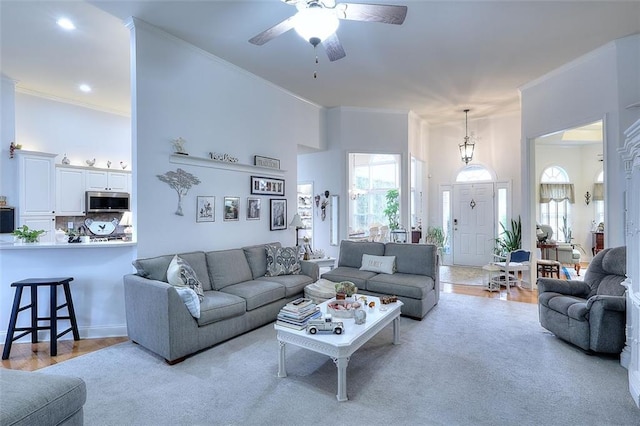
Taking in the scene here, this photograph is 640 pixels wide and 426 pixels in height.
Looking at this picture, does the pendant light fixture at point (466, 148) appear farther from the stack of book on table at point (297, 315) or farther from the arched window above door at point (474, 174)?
the stack of book on table at point (297, 315)

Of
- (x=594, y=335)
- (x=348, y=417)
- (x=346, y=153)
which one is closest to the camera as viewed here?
(x=348, y=417)

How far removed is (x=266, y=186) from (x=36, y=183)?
3928 mm

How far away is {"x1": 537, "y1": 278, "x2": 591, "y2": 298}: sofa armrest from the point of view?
3594mm

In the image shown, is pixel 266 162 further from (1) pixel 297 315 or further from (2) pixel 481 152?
(2) pixel 481 152

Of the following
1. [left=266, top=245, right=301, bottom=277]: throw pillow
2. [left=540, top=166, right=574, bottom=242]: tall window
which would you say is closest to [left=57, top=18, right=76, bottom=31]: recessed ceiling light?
[left=266, top=245, right=301, bottom=277]: throw pillow

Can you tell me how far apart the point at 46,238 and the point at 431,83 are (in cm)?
721

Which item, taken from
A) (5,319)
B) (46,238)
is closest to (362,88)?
(5,319)

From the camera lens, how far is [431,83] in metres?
5.36

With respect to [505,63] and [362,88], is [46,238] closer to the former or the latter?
[362,88]

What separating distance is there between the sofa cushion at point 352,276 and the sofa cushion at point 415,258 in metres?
0.46

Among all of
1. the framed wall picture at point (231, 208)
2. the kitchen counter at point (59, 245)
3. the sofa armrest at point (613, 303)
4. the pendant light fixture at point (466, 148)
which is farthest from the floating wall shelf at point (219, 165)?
the sofa armrest at point (613, 303)

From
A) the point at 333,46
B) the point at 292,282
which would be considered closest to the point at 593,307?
the point at 292,282

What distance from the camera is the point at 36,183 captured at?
5.33 metres

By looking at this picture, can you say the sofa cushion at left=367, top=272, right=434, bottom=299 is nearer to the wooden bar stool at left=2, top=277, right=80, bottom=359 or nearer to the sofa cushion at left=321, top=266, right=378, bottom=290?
the sofa cushion at left=321, top=266, right=378, bottom=290
